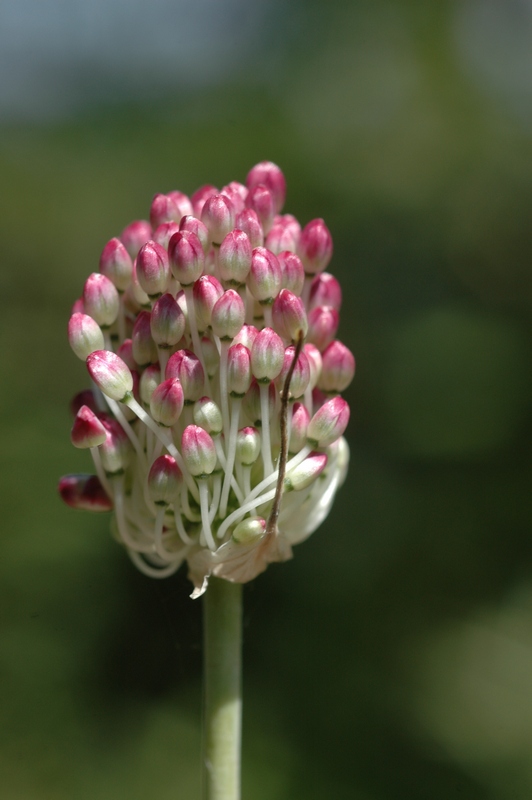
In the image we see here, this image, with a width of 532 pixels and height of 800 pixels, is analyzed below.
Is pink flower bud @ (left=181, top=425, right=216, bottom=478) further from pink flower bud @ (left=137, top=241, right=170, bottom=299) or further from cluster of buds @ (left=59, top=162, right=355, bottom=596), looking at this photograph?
pink flower bud @ (left=137, top=241, right=170, bottom=299)

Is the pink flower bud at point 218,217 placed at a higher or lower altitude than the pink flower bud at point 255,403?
higher

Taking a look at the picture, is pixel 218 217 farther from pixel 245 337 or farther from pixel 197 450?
pixel 197 450

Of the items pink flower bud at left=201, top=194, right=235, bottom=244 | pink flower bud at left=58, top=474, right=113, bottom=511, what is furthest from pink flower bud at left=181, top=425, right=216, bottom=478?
pink flower bud at left=201, top=194, right=235, bottom=244

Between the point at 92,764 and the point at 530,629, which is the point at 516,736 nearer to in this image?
the point at 530,629

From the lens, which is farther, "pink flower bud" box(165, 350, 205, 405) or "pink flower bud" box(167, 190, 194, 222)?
"pink flower bud" box(167, 190, 194, 222)

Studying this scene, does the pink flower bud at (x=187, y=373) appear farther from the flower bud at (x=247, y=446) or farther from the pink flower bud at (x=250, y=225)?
the pink flower bud at (x=250, y=225)

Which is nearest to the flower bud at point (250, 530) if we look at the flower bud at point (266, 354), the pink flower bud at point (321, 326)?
the flower bud at point (266, 354)

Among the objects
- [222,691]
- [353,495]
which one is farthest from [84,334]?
[353,495]
